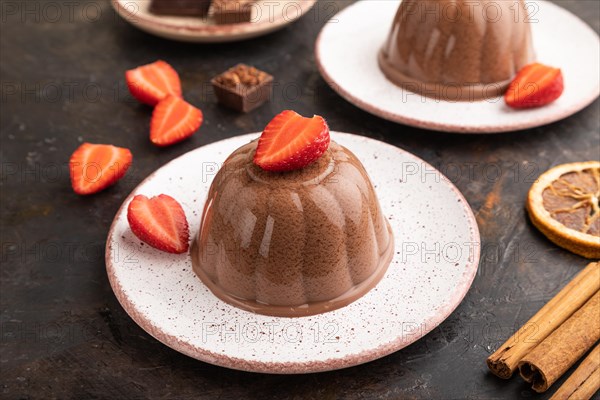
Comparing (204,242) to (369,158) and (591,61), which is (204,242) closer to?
(369,158)

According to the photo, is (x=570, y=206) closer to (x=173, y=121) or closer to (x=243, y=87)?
(x=243, y=87)

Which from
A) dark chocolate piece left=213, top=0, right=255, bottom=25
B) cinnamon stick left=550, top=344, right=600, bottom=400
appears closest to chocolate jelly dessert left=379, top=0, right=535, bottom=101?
dark chocolate piece left=213, top=0, right=255, bottom=25

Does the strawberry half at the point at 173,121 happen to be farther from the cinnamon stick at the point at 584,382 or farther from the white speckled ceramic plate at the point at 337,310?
the cinnamon stick at the point at 584,382

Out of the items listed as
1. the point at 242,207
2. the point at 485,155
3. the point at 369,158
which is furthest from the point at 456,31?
the point at 242,207

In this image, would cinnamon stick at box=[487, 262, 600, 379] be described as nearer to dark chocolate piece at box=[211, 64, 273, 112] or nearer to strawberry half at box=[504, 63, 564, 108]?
strawberry half at box=[504, 63, 564, 108]

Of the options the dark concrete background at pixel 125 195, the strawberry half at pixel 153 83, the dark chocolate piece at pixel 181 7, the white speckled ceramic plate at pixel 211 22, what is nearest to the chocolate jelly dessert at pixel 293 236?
the dark concrete background at pixel 125 195
